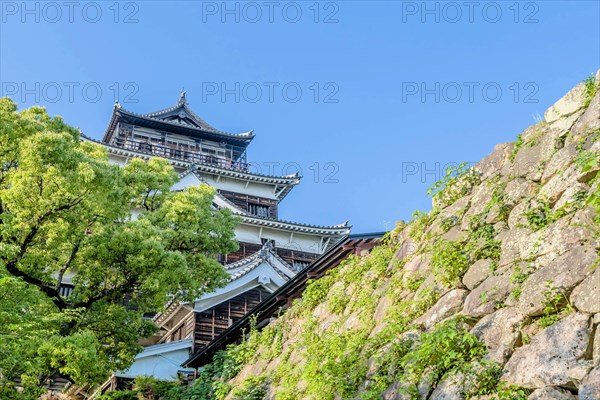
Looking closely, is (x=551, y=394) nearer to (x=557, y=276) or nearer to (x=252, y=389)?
(x=557, y=276)

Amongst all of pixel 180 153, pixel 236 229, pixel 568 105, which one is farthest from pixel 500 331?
pixel 180 153

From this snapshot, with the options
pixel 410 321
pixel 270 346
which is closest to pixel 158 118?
pixel 270 346

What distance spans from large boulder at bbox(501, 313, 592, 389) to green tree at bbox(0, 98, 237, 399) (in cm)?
981

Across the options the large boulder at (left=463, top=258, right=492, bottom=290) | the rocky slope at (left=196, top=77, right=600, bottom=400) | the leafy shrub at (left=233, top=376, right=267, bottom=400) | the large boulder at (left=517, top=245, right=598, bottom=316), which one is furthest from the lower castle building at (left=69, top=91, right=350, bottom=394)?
the large boulder at (left=517, top=245, right=598, bottom=316)

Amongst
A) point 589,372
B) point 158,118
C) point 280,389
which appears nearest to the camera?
point 589,372

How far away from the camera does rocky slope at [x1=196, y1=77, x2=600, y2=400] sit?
6.27 metres

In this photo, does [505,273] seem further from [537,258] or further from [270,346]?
[270,346]

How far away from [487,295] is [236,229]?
30204 millimetres

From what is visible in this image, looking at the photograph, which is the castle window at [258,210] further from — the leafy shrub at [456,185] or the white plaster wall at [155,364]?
the leafy shrub at [456,185]

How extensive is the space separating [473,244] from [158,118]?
129ft

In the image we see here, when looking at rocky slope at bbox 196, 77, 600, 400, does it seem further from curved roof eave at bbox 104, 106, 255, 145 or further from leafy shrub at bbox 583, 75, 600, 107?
Answer: curved roof eave at bbox 104, 106, 255, 145

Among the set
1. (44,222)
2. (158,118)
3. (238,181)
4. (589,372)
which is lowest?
(589,372)

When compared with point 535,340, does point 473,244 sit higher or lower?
higher

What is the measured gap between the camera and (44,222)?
1553 cm
